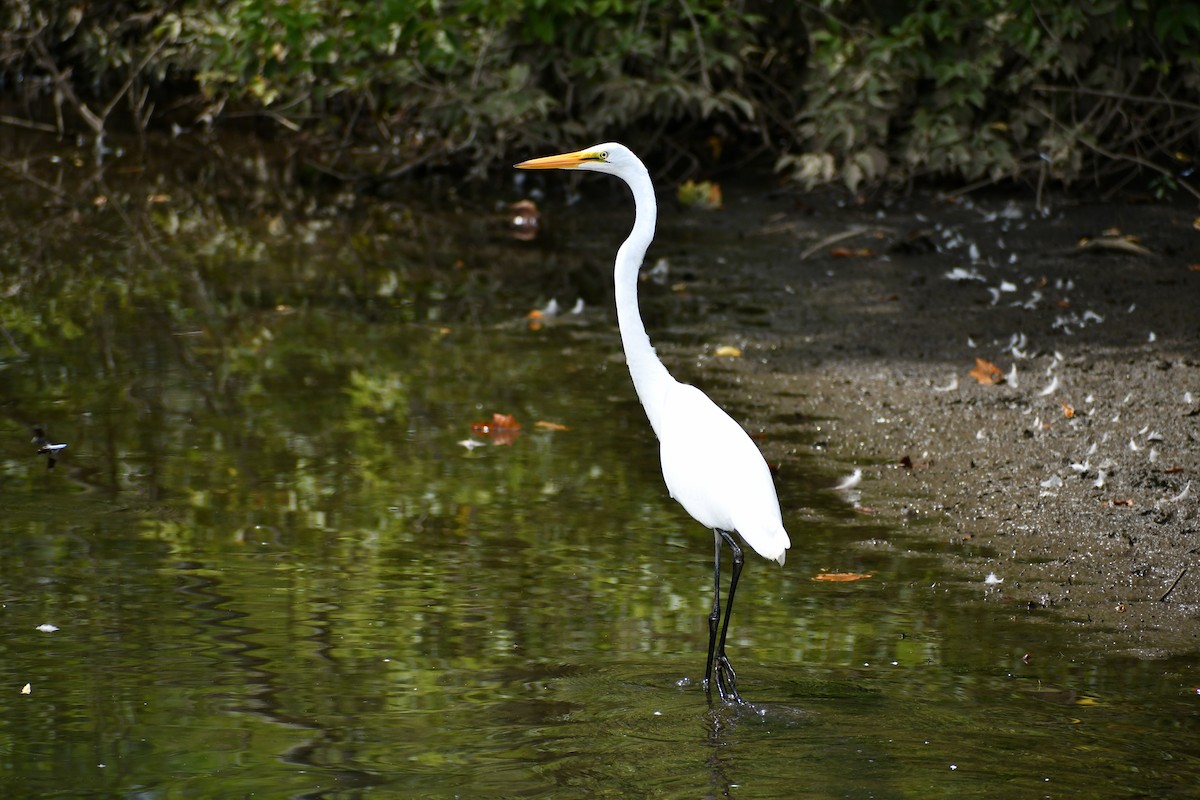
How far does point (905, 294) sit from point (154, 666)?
566 cm

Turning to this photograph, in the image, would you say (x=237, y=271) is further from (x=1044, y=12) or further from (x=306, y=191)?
(x=1044, y=12)

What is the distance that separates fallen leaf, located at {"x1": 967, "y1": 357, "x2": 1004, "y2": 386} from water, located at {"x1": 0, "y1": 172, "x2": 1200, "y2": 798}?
114 centimetres

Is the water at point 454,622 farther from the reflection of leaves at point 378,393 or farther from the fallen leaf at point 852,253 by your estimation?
the fallen leaf at point 852,253

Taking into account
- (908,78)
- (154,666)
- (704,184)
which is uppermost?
(908,78)

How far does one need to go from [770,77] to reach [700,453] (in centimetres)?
913

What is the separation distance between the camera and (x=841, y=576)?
480cm

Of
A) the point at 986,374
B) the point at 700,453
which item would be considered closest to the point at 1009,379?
the point at 986,374

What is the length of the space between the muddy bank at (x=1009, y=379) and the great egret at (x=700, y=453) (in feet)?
3.30

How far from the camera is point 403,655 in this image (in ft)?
13.8

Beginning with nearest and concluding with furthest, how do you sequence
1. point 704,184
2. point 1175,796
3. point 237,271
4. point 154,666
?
point 1175,796 → point 154,666 → point 237,271 → point 704,184

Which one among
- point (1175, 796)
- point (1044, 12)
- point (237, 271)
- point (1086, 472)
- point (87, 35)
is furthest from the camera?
point (87, 35)

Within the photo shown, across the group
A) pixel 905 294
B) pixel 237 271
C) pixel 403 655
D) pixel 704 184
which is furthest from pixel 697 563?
pixel 704 184

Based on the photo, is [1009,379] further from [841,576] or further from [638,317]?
[638,317]

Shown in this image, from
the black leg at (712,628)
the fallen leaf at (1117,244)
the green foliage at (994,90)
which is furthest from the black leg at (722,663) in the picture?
the green foliage at (994,90)
